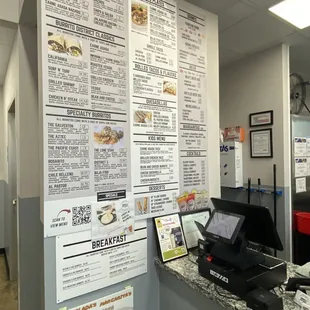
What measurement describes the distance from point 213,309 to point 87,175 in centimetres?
96

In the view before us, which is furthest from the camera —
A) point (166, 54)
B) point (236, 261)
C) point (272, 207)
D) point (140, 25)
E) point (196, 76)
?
point (272, 207)

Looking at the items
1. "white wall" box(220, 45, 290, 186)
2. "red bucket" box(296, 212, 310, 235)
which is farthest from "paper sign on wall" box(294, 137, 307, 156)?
"red bucket" box(296, 212, 310, 235)

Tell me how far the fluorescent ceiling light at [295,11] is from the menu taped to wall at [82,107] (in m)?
1.50

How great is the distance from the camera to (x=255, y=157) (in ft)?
10.7

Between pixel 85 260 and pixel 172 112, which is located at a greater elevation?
pixel 172 112

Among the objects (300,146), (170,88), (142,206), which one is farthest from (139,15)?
(300,146)

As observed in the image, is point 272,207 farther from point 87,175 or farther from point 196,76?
point 87,175

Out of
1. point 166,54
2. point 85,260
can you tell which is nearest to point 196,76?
point 166,54

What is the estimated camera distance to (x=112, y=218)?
1467mm

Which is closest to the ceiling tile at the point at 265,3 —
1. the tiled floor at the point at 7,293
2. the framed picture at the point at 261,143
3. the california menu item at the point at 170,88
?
the california menu item at the point at 170,88

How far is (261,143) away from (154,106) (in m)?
2.02

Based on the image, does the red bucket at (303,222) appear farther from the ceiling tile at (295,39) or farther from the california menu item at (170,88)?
the california menu item at (170,88)

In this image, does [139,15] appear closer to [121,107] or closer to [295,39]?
[121,107]

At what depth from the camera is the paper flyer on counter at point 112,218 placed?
4.63ft
